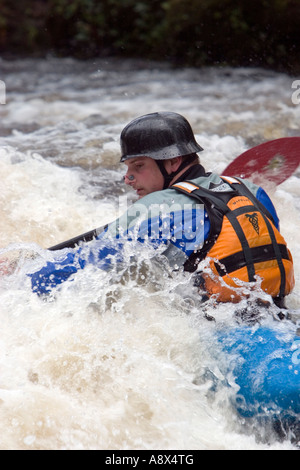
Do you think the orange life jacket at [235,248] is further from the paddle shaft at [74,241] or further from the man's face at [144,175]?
the paddle shaft at [74,241]

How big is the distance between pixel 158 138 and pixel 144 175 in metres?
0.21

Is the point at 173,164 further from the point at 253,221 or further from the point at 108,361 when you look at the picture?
the point at 108,361

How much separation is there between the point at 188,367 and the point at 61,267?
2.47ft

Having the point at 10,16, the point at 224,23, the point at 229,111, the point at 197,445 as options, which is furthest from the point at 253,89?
the point at 197,445

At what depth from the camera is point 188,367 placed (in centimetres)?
249

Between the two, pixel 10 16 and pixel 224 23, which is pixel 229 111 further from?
pixel 10 16

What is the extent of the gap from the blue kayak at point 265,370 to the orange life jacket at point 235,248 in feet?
0.69

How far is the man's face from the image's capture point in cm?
287

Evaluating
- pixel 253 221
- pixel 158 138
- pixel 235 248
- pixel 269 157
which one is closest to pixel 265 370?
pixel 235 248

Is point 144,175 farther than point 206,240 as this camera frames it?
Yes

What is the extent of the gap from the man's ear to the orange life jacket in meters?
0.27

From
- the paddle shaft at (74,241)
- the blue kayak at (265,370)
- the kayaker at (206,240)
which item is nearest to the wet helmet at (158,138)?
the kayaker at (206,240)

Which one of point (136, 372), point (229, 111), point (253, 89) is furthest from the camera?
point (253, 89)

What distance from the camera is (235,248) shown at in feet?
8.07
